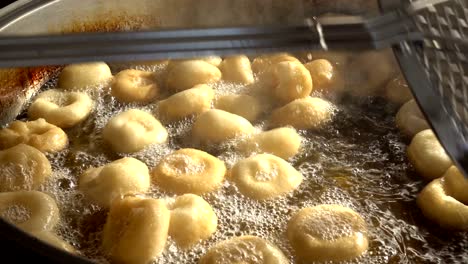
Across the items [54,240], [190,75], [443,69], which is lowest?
[54,240]

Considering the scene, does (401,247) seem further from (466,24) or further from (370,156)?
(466,24)

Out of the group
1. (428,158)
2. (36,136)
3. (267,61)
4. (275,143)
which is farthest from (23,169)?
(428,158)

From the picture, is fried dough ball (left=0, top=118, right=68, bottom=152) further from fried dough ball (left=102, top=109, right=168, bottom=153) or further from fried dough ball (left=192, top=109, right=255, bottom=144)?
fried dough ball (left=192, top=109, right=255, bottom=144)

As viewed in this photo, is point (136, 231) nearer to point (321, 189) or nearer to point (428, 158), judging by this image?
point (321, 189)

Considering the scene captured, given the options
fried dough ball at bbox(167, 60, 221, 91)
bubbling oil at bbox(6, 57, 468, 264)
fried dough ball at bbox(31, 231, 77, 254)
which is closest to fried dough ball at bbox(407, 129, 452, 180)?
bubbling oil at bbox(6, 57, 468, 264)

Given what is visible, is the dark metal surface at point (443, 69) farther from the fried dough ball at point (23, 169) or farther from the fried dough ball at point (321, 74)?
the fried dough ball at point (23, 169)
